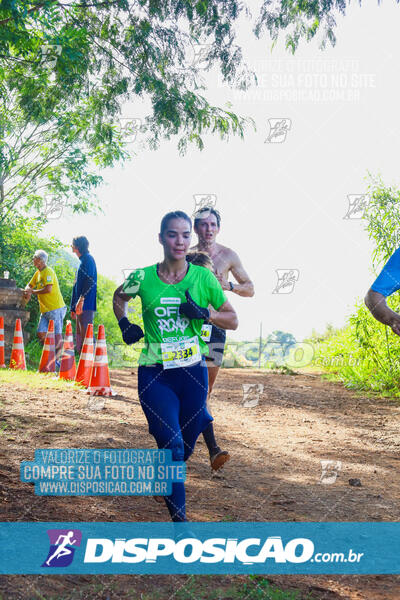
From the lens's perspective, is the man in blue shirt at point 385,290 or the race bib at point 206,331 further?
the race bib at point 206,331

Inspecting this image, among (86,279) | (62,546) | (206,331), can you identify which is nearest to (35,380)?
(86,279)

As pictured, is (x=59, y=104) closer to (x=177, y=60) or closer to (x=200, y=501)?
(x=177, y=60)

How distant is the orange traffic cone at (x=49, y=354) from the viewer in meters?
10.9

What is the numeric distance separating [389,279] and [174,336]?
1251 millimetres

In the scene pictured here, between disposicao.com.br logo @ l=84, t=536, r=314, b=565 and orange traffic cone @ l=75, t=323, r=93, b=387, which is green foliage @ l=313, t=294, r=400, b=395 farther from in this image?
disposicao.com.br logo @ l=84, t=536, r=314, b=565

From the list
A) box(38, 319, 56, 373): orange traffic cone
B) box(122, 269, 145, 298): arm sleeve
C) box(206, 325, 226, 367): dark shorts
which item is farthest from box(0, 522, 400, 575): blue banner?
box(38, 319, 56, 373): orange traffic cone

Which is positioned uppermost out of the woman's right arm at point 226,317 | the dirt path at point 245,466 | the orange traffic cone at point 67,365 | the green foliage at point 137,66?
the green foliage at point 137,66

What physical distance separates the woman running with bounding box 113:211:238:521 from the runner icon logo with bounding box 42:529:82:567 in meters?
0.54

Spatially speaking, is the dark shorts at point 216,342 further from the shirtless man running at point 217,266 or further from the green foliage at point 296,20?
the green foliage at point 296,20

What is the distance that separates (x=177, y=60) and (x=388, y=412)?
5.64 metres

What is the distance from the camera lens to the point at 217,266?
5.89 meters

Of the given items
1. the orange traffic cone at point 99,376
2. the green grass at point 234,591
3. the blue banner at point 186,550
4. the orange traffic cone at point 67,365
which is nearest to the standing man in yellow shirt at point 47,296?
the orange traffic cone at point 67,365

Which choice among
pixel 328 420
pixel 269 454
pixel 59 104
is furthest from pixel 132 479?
pixel 59 104

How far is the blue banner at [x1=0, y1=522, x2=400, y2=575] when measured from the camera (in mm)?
3262
